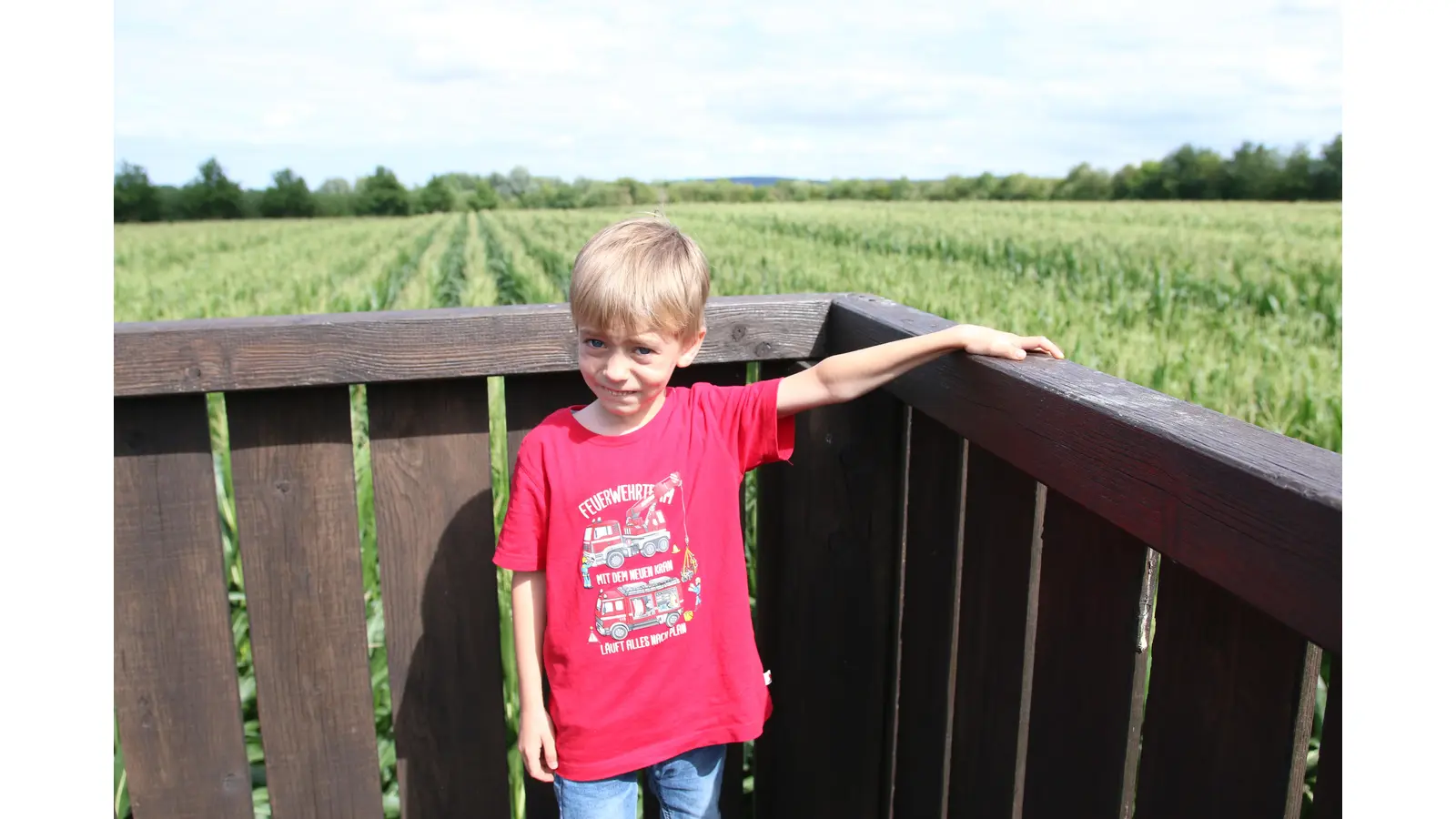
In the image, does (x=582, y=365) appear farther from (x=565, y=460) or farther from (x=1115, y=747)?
(x=1115, y=747)

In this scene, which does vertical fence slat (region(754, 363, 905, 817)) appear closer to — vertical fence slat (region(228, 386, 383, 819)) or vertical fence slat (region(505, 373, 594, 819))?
vertical fence slat (region(505, 373, 594, 819))

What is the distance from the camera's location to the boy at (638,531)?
4.91ft

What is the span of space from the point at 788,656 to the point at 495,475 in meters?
1.68

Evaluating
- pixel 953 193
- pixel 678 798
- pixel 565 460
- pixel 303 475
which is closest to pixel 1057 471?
pixel 565 460

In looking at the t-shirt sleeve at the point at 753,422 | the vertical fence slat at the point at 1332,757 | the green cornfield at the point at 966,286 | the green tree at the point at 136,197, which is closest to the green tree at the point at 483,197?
the green tree at the point at 136,197

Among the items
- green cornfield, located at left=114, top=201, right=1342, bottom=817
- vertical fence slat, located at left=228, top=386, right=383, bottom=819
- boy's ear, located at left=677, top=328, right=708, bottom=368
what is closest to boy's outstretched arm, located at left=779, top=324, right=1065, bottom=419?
boy's ear, located at left=677, top=328, right=708, bottom=368

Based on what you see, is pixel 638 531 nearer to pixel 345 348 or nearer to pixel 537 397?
pixel 537 397

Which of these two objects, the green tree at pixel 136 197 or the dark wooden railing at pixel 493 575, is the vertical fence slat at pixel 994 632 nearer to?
the dark wooden railing at pixel 493 575

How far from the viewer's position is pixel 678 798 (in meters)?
1.71

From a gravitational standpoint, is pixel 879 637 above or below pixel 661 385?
below

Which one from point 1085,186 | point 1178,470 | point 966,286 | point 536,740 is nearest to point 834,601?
point 536,740

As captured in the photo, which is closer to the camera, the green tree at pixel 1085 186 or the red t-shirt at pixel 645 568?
the red t-shirt at pixel 645 568

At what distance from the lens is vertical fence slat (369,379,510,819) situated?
5.92 feet

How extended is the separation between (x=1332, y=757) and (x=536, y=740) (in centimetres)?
110
